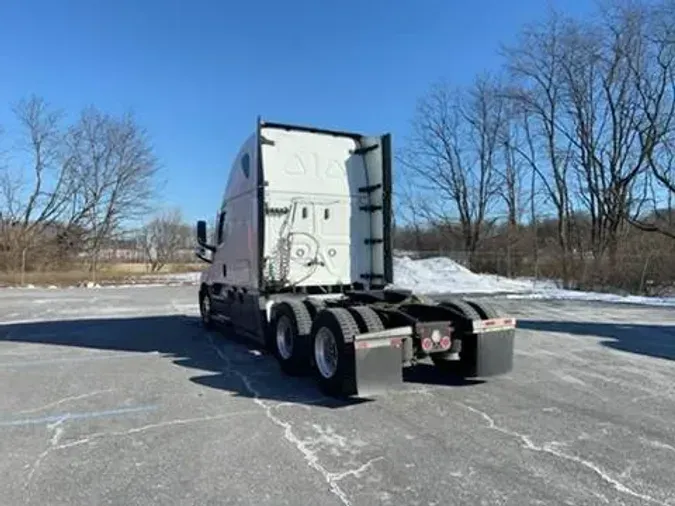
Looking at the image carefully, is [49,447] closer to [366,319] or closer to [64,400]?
[64,400]

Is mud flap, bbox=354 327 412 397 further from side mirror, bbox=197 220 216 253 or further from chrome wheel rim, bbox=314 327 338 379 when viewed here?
side mirror, bbox=197 220 216 253

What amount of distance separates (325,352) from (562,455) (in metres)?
2.86

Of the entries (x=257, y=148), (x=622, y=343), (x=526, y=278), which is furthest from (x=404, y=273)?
(x=257, y=148)

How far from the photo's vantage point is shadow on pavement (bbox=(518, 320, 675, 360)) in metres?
9.37

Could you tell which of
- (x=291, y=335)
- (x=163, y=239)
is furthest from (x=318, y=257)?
(x=163, y=239)

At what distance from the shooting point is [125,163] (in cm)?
4819

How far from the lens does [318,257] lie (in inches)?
356

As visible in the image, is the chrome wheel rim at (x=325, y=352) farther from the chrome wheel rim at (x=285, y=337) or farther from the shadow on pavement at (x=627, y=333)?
the shadow on pavement at (x=627, y=333)

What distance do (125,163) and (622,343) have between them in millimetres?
44963

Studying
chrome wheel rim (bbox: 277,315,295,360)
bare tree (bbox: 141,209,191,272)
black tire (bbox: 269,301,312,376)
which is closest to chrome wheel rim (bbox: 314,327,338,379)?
black tire (bbox: 269,301,312,376)

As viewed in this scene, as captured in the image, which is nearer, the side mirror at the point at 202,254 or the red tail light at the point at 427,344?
the red tail light at the point at 427,344

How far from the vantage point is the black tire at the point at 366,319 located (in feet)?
20.0

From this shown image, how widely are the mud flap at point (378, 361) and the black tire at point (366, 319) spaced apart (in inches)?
4.1

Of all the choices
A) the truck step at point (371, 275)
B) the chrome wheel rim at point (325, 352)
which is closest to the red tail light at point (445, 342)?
the chrome wheel rim at point (325, 352)
